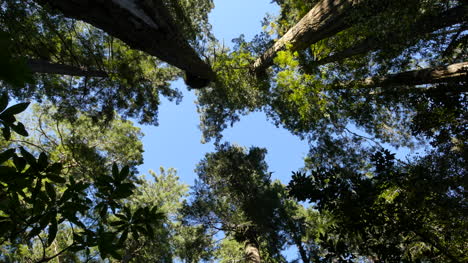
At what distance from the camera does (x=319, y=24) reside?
23.5ft

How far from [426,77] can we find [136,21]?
24.5 feet

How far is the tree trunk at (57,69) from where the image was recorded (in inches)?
242

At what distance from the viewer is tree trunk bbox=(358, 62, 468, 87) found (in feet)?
19.3

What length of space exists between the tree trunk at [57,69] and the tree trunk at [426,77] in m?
8.84

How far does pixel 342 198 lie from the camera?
4035 millimetres

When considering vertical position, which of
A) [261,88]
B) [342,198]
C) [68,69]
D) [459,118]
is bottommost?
[342,198]

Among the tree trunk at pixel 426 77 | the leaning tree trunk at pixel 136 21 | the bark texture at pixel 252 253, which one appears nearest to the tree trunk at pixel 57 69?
the leaning tree trunk at pixel 136 21

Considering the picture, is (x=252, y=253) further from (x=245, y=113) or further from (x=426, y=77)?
(x=426, y=77)

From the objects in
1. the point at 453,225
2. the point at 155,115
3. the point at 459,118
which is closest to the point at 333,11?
the point at 459,118

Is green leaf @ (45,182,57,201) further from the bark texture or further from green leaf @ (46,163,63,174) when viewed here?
the bark texture

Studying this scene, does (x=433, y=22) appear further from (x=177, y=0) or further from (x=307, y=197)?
(x=177, y=0)

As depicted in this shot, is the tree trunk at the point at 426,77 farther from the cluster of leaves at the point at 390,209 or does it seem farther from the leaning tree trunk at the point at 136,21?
the leaning tree trunk at the point at 136,21

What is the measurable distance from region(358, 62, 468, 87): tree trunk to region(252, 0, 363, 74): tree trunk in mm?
2027

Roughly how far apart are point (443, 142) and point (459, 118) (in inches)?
22.4
